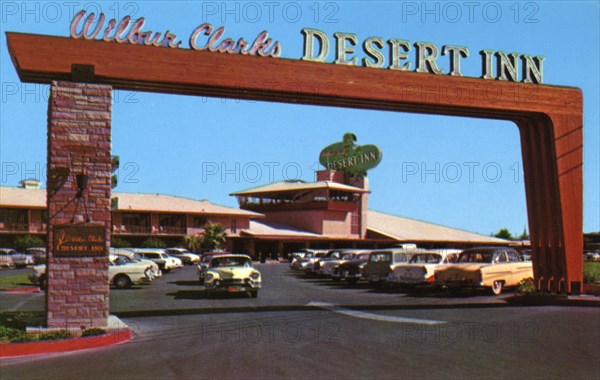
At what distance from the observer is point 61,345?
35.3ft

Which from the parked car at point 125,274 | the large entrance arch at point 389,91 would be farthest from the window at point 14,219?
the large entrance arch at point 389,91

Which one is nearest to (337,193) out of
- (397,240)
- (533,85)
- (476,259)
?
(397,240)

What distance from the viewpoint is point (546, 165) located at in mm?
18141

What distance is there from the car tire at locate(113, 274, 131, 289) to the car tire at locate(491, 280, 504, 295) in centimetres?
1378

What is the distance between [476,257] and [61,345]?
49.7ft

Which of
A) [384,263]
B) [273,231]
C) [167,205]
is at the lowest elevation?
[384,263]

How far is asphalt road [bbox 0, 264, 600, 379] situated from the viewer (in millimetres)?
8742

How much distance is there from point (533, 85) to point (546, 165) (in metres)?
2.36

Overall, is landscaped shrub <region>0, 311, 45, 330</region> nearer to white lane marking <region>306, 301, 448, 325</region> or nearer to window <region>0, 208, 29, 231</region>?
white lane marking <region>306, 301, 448, 325</region>

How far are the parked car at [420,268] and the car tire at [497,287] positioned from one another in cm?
239

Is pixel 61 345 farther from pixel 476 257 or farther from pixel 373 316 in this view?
pixel 476 257

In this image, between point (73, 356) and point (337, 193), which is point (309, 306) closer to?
point (73, 356)

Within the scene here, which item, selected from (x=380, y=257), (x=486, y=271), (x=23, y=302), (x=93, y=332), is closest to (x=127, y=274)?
(x=23, y=302)

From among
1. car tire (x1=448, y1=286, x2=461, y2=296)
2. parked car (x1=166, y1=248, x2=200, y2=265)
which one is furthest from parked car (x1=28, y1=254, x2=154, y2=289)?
parked car (x1=166, y1=248, x2=200, y2=265)
